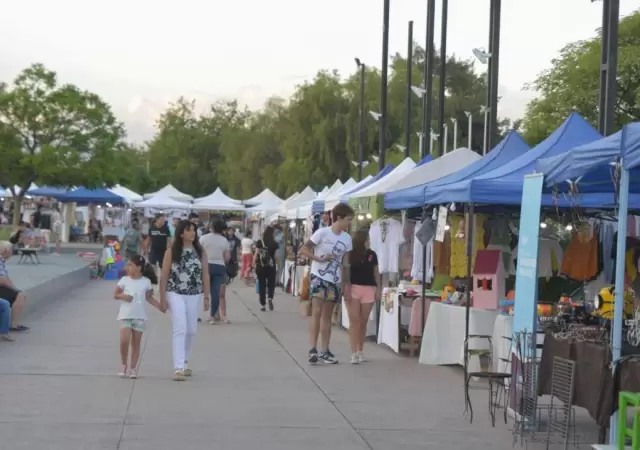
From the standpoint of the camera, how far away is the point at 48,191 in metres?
46.8

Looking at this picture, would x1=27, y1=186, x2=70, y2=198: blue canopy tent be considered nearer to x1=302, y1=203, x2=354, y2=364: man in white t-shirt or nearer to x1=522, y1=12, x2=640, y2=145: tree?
x1=522, y1=12, x2=640, y2=145: tree

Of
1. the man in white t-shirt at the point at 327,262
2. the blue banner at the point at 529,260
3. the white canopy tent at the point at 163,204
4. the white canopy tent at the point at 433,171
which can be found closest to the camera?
the blue banner at the point at 529,260

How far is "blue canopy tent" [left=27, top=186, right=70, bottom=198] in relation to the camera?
4619 cm

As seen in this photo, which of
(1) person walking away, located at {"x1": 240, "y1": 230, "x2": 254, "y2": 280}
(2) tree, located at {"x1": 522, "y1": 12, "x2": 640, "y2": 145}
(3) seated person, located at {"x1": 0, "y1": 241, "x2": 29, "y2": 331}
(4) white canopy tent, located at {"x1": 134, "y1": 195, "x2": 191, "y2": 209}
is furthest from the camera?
(2) tree, located at {"x1": 522, "y1": 12, "x2": 640, "y2": 145}

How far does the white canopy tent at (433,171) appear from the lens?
56.2 ft

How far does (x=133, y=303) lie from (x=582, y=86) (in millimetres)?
48908

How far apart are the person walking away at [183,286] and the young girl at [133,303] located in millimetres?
187

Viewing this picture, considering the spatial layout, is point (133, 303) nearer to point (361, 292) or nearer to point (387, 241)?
point (361, 292)

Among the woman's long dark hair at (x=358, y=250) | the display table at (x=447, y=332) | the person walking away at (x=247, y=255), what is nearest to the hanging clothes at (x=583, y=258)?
the display table at (x=447, y=332)

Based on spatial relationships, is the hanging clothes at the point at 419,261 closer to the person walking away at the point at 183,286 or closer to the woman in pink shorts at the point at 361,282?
the woman in pink shorts at the point at 361,282

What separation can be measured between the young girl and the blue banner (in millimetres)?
4126

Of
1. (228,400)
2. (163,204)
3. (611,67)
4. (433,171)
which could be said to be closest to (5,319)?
(228,400)

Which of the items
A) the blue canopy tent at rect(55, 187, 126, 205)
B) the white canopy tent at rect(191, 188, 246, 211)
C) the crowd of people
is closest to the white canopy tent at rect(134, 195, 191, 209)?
the white canopy tent at rect(191, 188, 246, 211)

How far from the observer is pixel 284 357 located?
1475 cm
